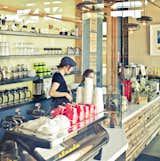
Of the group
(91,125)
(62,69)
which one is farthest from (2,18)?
(91,125)

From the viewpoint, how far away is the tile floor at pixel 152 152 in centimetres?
445

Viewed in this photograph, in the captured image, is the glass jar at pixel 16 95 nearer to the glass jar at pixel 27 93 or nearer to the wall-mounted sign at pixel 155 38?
the glass jar at pixel 27 93

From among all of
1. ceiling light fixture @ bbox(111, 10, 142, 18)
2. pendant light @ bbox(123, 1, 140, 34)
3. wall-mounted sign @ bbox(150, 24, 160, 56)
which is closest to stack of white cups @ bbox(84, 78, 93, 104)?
pendant light @ bbox(123, 1, 140, 34)

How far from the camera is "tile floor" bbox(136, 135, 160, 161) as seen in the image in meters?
4.45

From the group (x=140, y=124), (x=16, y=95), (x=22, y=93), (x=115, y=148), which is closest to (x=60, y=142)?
(x=115, y=148)

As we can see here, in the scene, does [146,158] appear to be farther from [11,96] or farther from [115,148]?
[115,148]

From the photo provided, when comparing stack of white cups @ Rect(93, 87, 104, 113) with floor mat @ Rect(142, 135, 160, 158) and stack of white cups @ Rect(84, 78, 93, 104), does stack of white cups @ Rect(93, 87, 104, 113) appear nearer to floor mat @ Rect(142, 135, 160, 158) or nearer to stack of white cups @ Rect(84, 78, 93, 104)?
stack of white cups @ Rect(84, 78, 93, 104)

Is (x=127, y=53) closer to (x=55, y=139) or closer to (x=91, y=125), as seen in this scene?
(x=91, y=125)

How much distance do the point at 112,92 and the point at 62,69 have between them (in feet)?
4.43

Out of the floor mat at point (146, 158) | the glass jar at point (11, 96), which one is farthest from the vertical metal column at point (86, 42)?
the floor mat at point (146, 158)

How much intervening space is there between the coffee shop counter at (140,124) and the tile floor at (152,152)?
11 centimetres

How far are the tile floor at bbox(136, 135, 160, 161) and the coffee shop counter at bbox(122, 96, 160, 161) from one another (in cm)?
11

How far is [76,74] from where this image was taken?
631 centimetres

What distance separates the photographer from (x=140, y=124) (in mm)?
4270
